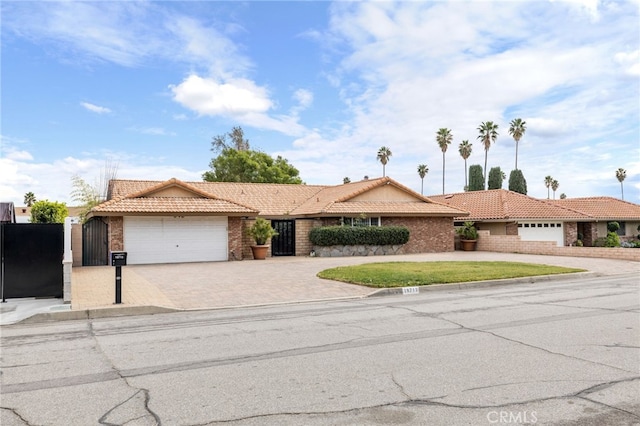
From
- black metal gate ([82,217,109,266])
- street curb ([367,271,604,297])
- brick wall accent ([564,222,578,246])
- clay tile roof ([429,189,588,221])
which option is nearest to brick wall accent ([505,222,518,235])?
clay tile roof ([429,189,588,221])

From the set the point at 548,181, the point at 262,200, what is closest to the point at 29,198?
the point at 262,200

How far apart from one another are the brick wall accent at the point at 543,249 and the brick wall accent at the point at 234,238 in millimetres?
15729

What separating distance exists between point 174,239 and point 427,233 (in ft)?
49.4

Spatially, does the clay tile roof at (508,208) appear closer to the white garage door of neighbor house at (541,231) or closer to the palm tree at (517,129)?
the white garage door of neighbor house at (541,231)

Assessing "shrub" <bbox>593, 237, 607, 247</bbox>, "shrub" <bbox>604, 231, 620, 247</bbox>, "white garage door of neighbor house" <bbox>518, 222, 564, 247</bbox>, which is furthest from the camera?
"shrub" <bbox>593, 237, 607, 247</bbox>

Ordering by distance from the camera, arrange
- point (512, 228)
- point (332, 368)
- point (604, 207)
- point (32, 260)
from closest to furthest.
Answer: point (332, 368), point (32, 260), point (512, 228), point (604, 207)

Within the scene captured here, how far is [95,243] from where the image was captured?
2284 centimetres

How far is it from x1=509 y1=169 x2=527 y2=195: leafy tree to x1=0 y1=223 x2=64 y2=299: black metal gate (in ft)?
174

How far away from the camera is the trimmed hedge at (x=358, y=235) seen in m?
26.8

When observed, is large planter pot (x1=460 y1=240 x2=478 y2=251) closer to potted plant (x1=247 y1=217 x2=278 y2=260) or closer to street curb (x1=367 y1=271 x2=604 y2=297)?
potted plant (x1=247 y1=217 x2=278 y2=260)

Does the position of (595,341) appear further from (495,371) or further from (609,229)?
(609,229)

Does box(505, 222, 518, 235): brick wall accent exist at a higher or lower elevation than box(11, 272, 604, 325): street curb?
higher

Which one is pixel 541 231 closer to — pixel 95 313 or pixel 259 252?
pixel 259 252

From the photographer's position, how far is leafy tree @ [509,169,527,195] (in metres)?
57.0
